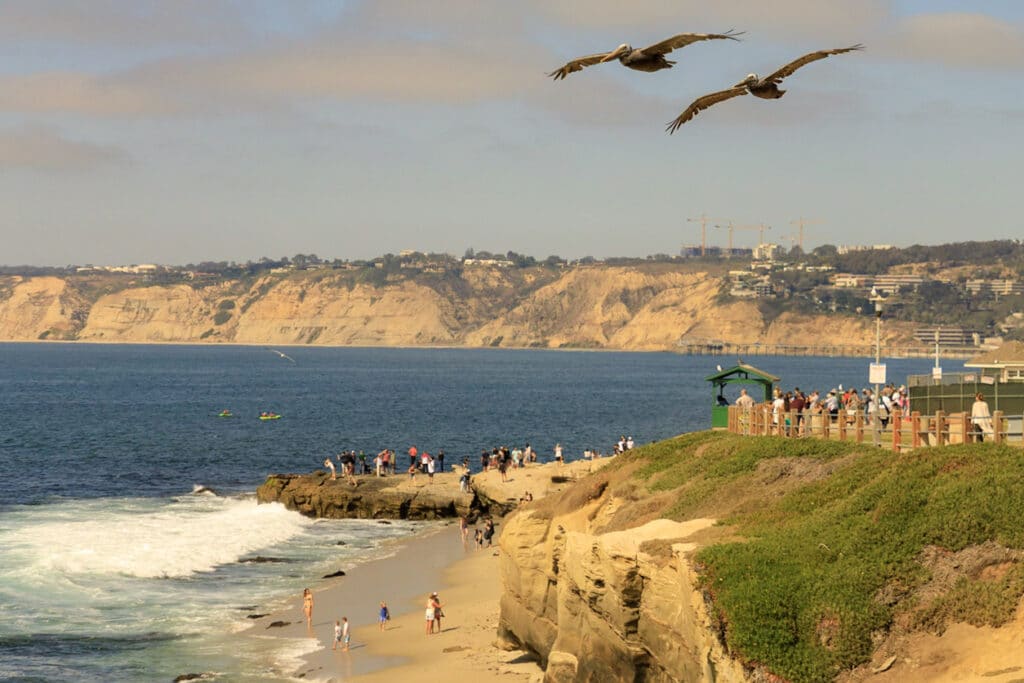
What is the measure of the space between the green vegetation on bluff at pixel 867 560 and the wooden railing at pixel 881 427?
1.33m

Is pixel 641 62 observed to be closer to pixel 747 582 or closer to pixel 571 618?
pixel 747 582

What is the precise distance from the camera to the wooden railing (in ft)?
76.9

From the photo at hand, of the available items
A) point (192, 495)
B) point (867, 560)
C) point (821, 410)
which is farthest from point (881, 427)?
point (192, 495)

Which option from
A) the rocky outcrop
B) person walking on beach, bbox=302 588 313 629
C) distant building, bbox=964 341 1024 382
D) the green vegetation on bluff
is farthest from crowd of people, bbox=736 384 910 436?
the rocky outcrop

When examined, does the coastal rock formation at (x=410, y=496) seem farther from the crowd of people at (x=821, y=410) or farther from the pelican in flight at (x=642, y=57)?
the pelican in flight at (x=642, y=57)

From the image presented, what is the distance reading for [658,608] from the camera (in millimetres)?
20781

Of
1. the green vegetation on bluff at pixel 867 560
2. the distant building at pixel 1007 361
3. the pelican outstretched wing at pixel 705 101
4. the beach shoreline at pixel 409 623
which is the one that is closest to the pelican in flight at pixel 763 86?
the pelican outstretched wing at pixel 705 101

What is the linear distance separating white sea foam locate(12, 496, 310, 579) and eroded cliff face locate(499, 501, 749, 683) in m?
18.8

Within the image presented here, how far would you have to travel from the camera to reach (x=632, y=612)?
21375mm

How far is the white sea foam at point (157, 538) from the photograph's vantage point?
41075mm

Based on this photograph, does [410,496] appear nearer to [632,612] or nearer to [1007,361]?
[1007,361]

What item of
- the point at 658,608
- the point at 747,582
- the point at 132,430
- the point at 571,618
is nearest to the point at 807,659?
the point at 747,582

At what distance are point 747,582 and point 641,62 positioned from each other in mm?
7295

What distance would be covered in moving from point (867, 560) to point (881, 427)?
669 cm
